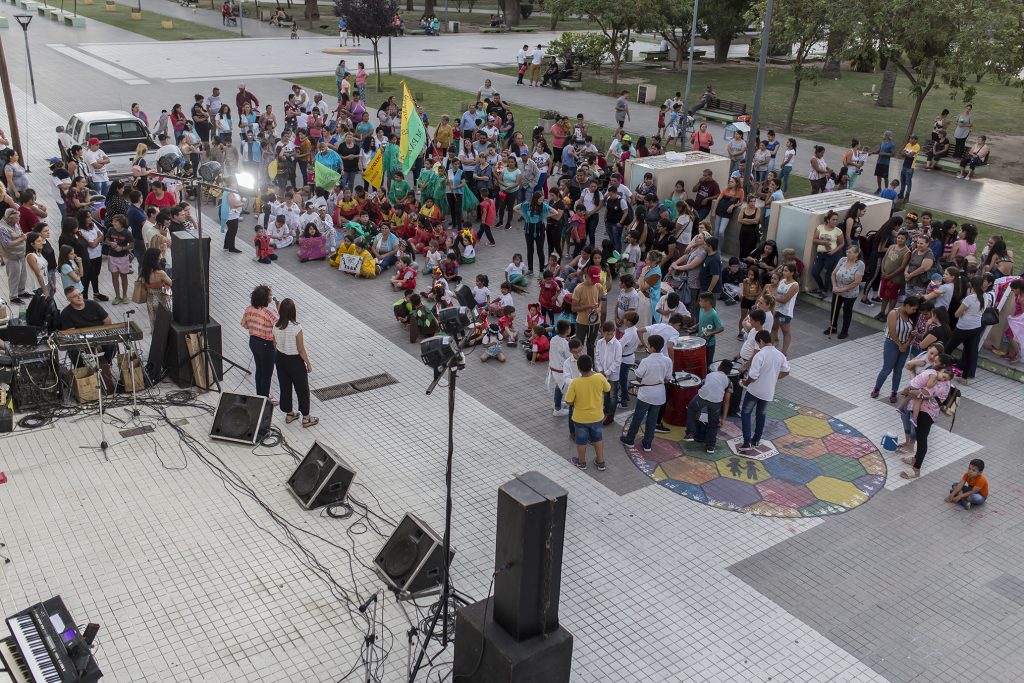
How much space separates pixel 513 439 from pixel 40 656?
6.38 m

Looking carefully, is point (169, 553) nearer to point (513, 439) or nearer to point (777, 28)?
point (513, 439)

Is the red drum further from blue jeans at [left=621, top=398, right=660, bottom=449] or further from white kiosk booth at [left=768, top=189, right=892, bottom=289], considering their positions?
white kiosk booth at [left=768, top=189, right=892, bottom=289]

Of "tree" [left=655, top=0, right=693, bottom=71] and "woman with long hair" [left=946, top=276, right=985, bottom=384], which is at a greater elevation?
"tree" [left=655, top=0, right=693, bottom=71]

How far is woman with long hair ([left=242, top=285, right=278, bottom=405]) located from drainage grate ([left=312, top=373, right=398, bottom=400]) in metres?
1.03

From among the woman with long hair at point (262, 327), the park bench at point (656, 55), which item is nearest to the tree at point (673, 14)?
the park bench at point (656, 55)

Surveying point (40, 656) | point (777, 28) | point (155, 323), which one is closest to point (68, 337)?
point (155, 323)

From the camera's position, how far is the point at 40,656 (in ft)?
20.2

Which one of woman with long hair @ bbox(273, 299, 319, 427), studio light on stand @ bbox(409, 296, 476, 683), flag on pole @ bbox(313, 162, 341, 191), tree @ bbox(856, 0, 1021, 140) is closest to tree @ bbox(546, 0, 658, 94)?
tree @ bbox(856, 0, 1021, 140)

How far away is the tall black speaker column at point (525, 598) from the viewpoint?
6.56m

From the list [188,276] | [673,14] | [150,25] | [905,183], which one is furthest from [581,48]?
[150,25]

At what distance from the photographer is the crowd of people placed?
11617mm

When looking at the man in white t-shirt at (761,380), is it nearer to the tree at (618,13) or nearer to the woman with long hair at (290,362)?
the woman with long hair at (290,362)

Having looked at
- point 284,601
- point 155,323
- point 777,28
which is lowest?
point 284,601

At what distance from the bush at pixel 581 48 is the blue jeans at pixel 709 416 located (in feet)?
91.5
